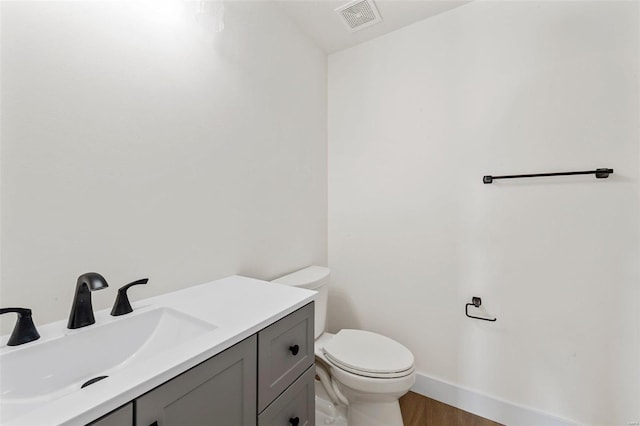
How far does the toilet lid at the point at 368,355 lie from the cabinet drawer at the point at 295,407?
1.18 feet

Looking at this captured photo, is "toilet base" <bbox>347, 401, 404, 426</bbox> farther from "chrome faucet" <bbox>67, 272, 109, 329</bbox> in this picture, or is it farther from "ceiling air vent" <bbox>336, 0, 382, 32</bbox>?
"ceiling air vent" <bbox>336, 0, 382, 32</bbox>

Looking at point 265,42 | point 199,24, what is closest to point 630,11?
point 265,42

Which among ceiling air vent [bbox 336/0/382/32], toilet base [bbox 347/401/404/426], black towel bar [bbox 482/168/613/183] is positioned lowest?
toilet base [bbox 347/401/404/426]

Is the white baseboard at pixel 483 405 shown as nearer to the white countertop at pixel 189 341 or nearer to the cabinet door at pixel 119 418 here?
the white countertop at pixel 189 341

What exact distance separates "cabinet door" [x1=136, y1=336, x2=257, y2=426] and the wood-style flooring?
1.23 metres

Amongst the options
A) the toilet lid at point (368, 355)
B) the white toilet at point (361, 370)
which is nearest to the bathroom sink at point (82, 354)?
the white toilet at point (361, 370)

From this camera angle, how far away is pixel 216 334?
2.07 feet

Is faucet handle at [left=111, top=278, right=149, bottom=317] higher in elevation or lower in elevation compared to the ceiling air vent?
lower

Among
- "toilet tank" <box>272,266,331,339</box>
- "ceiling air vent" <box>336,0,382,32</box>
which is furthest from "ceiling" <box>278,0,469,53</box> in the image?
"toilet tank" <box>272,266,331,339</box>

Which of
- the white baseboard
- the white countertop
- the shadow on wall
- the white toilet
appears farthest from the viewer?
the shadow on wall

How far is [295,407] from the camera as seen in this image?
0.85m

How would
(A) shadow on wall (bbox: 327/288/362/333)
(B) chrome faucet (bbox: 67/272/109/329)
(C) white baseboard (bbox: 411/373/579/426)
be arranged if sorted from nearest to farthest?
(B) chrome faucet (bbox: 67/272/109/329)
(C) white baseboard (bbox: 411/373/579/426)
(A) shadow on wall (bbox: 327/288/362/333)

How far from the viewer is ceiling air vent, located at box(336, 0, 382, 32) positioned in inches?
59.0

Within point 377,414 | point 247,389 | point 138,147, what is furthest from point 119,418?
point 377,414
